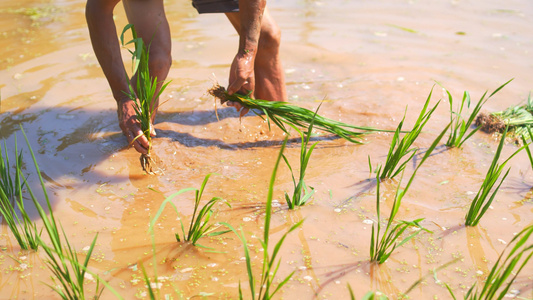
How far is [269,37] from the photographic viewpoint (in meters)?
3.03

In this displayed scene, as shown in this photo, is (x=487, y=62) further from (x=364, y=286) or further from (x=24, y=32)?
(x=24, y=32)

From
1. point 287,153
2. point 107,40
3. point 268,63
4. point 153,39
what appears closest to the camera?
point 107,40

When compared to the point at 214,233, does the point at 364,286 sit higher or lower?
lower

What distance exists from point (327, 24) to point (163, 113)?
2.56 m

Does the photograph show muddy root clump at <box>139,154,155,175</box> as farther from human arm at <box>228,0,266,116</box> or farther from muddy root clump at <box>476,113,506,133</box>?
muddy root clump at <box>476,113,506,133</box>

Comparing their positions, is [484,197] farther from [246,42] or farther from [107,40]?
[107,40]

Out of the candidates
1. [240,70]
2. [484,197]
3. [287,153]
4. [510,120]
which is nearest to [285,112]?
[287,153]

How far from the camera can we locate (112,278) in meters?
1.80

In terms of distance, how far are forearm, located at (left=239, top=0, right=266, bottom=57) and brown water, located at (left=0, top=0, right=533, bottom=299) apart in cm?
63

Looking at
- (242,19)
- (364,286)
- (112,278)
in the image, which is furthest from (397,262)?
(242,19)

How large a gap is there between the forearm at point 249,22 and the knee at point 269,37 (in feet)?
1.20

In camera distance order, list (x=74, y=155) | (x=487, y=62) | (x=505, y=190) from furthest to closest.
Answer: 1. (x=487, y=62)
2. (x=74, y=155)
3. (x=505, y=190)

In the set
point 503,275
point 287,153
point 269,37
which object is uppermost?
point 269,37

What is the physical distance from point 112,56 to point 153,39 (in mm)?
314
